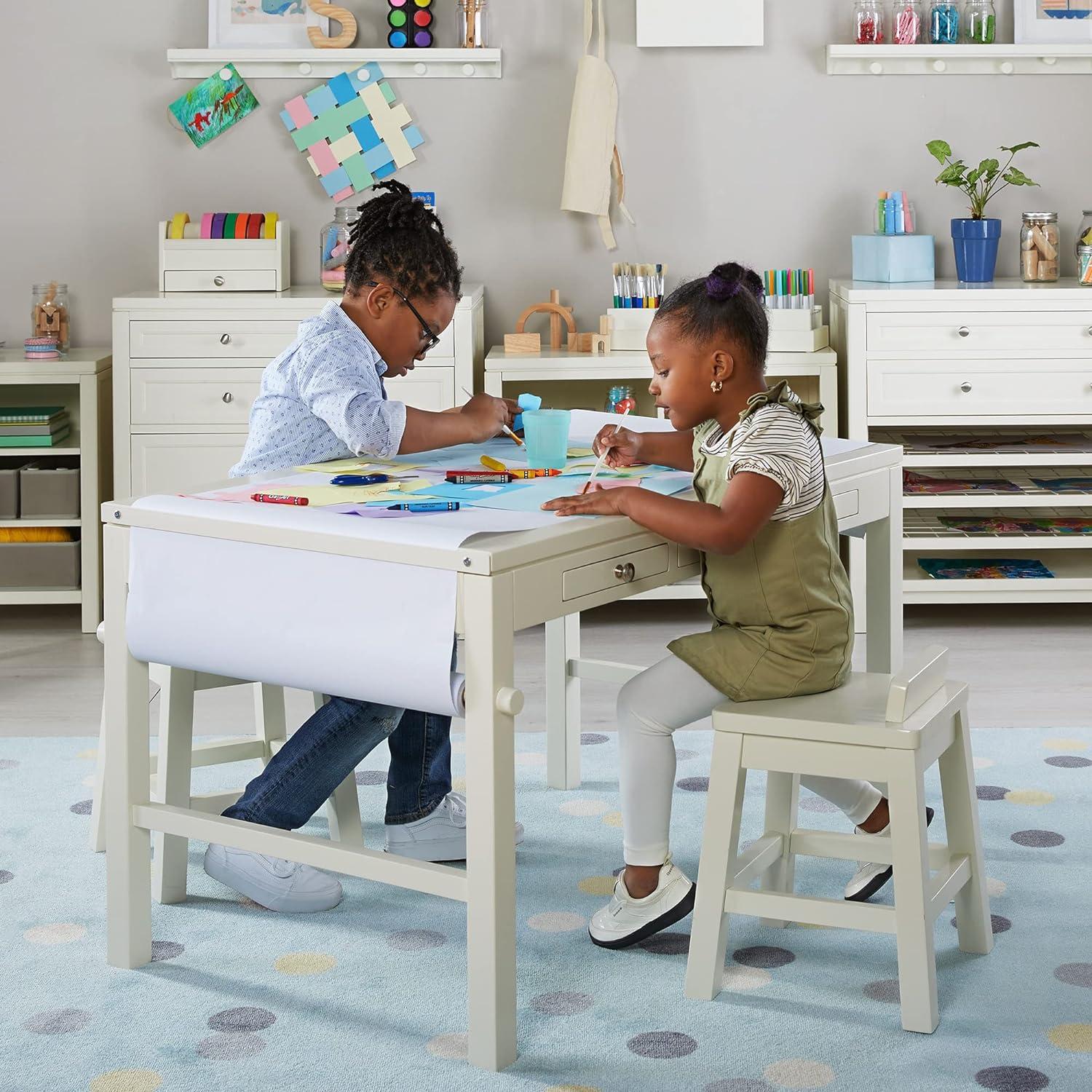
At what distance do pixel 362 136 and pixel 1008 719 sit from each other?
2.30 m

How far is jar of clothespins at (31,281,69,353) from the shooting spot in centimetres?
394

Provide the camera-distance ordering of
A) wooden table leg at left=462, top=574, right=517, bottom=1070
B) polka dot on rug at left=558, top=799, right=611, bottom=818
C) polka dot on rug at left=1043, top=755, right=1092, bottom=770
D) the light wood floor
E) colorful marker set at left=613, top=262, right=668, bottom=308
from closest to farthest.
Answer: wooden table leg at left=462, top=574, right=517, bottom=1070
polka dot on rug at left=558, top=799, right=611, bottom=818
polka dot on rug at left=1043, top=755, right=1092, bottom=770
the light wood floor
colorful marker set at left=613, top=262, right=668, bottom=308

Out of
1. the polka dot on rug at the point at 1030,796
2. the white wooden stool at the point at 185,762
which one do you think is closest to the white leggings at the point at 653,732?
the white wooden stool at the point at 185,762

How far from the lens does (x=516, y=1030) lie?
1754 mm

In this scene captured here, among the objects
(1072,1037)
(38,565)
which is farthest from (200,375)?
(1072,1037)

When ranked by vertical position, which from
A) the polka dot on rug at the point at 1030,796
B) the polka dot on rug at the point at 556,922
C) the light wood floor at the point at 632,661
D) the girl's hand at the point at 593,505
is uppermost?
the girl's hand at the point at 593,505

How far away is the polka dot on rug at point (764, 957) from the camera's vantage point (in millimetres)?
1950

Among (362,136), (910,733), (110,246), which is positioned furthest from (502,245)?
(910,733)

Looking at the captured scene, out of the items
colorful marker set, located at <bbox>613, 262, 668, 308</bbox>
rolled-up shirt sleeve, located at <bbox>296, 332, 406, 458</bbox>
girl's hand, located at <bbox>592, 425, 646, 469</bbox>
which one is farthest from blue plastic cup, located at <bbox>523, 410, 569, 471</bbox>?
colorful marker set, located at <bbox>613, 262, 668, 308</bbox>

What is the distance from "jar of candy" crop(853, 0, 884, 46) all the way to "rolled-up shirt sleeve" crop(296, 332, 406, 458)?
2.33 m

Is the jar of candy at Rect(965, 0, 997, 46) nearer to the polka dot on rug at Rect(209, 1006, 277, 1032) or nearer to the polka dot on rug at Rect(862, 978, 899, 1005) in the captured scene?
the polka dot on rug at Rect(862, 978, 899, 1005)

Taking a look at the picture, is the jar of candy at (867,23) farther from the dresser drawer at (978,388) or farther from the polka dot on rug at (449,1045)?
the polka dot on rug at (449,1045)

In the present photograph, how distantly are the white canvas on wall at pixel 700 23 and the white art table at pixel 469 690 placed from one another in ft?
7.40

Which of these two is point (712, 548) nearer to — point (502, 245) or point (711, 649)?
point (711, 649)
